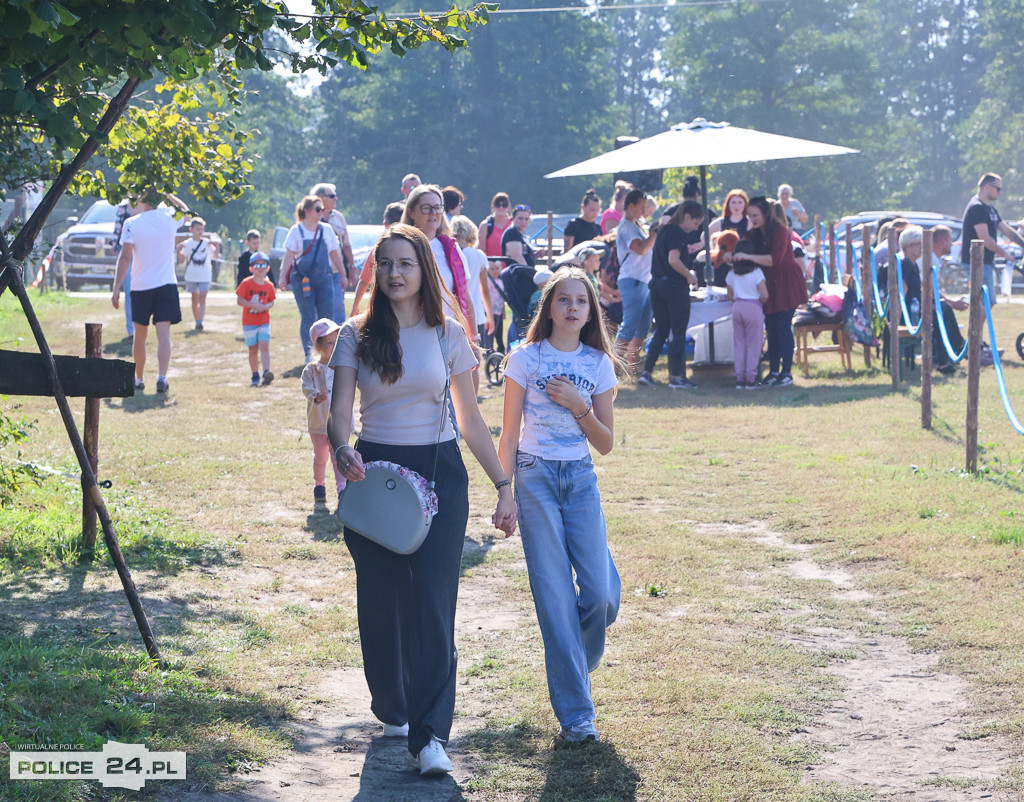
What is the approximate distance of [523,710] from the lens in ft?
15.9

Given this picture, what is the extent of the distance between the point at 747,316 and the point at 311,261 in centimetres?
495

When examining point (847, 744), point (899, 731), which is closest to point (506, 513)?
point (847, 744)

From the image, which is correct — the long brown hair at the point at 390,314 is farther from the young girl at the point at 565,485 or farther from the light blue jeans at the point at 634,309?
the light blue jeans at the point at 634,309

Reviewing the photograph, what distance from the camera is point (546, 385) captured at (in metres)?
4.59

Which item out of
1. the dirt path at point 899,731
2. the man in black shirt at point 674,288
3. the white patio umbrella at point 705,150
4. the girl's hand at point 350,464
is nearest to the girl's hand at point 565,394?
the girl's hand at point 350,464

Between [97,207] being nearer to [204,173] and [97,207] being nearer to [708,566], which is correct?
[204,173]

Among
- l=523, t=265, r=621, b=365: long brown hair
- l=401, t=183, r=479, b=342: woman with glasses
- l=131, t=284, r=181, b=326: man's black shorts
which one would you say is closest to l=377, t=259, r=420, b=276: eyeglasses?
l=523, t=265, r=621, b=365: long brown hair

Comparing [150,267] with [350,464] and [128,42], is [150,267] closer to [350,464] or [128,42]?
[128,42]

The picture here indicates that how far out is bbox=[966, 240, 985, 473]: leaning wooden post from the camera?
344 inches

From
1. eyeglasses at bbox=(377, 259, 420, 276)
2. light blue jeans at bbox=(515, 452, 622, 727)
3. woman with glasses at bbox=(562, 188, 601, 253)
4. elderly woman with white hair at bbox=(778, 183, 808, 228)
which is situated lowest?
light blue jeans at bbox=(515, 452, 622, 727)

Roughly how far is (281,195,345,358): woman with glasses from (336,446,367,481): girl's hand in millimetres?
7887

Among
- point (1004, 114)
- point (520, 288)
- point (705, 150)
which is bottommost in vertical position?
point (520, 288)

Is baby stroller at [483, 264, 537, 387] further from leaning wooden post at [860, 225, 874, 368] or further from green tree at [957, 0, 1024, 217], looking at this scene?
green tree at [957, 0, 1024, 217]

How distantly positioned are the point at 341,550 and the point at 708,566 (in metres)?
2.20
